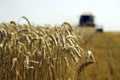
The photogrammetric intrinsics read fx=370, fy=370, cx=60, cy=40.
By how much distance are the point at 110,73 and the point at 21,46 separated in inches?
287

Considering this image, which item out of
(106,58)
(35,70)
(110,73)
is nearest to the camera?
(35,70)

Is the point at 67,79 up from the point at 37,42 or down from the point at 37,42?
down

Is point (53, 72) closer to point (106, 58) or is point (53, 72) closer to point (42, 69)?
point (42, 69)

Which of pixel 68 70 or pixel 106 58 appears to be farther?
pixel 106 58

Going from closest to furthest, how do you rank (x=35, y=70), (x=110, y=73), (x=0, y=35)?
(x=35, y=70) < (x=0, y=35) < (x=110, y=73)

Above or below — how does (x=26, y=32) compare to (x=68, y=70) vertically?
above

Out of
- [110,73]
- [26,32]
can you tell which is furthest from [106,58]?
[26,32]

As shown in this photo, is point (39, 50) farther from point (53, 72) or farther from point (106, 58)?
point (106, 58)

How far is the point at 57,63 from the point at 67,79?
329 millimetres

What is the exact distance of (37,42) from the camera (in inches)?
238

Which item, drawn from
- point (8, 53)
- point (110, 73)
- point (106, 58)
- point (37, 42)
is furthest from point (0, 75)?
point (106, 58)

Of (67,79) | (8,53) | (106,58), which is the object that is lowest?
(106,58)

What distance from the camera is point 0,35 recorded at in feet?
19.6

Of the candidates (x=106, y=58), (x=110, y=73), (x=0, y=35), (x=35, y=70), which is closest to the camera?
(x=35, y=70)
